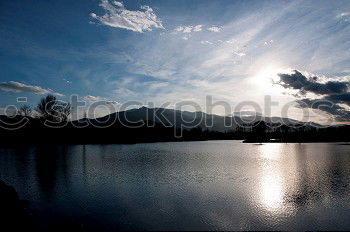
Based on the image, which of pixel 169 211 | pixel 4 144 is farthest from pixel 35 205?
pixel 4 144

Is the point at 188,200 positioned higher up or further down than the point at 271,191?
higher up

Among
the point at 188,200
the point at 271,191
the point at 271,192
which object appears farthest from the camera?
the point at 271,191

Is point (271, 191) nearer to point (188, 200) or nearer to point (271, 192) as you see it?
A: point (271, 192)

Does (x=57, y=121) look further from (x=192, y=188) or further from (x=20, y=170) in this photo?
(x=192, y=188)

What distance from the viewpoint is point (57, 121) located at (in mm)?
135625

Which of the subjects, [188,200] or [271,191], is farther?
[271,191]

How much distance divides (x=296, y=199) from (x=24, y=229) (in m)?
25.7

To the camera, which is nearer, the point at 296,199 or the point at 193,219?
the point at 193,219

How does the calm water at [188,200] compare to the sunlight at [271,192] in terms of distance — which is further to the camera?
the sunlight at [271,192]

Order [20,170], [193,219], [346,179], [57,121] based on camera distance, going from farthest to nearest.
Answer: [57,121] → [20,170] → [346,179] → [193,219]

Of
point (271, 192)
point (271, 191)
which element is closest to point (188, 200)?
point (271, 192)

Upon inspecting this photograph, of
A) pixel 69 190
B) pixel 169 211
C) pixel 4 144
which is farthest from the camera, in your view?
pixel 4 144

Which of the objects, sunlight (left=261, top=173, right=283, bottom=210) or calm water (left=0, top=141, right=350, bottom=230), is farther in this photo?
sunlight (left=261, top=173, right=283, bottom=210)

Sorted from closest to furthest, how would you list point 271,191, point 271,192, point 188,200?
1. point 188,200
2. point 271,192
3. point 271,191
